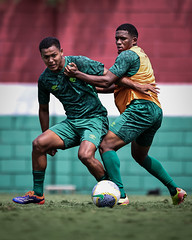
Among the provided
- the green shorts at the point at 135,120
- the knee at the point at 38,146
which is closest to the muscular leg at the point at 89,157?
the green shorts at the point at 135,120

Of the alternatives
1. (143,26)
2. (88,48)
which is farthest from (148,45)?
(88,48)

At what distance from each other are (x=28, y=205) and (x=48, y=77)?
56.1 inches

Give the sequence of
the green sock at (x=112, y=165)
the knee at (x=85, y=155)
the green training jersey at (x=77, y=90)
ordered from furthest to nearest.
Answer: the green training jersey at (x=77, y=90), the green sock at (x=112, y=165), the knee at (x=85, y=155)

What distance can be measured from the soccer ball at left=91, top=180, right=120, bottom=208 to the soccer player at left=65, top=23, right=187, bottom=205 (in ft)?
0.83

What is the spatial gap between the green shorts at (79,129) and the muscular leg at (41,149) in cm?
7

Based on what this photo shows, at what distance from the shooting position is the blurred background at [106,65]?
9.36 m

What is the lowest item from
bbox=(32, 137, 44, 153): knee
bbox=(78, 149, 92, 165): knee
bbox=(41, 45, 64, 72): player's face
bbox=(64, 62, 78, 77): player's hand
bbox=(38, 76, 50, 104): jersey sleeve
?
bbox=(78, 149, 92, 165): knee

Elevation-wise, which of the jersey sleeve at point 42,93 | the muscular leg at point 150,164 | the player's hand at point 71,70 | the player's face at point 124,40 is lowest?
the muscular leg at point 150,164

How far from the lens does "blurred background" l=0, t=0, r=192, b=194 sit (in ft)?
30.7

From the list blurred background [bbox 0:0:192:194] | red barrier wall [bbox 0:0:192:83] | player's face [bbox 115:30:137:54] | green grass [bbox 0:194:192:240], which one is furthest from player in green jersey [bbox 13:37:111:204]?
red barrier wall [bbox 0:0:192:83]

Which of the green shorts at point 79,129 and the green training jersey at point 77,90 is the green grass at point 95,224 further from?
the green training jersey at point 77,90

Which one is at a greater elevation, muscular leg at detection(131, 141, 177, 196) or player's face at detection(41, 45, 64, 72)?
player's face at detection(41, 45, 64, 72)

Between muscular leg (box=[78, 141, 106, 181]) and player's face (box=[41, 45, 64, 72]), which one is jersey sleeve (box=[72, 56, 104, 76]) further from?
muscular leg (box=[78, 141, 106, 181])

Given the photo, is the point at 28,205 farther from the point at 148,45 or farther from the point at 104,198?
the point at 148,45
